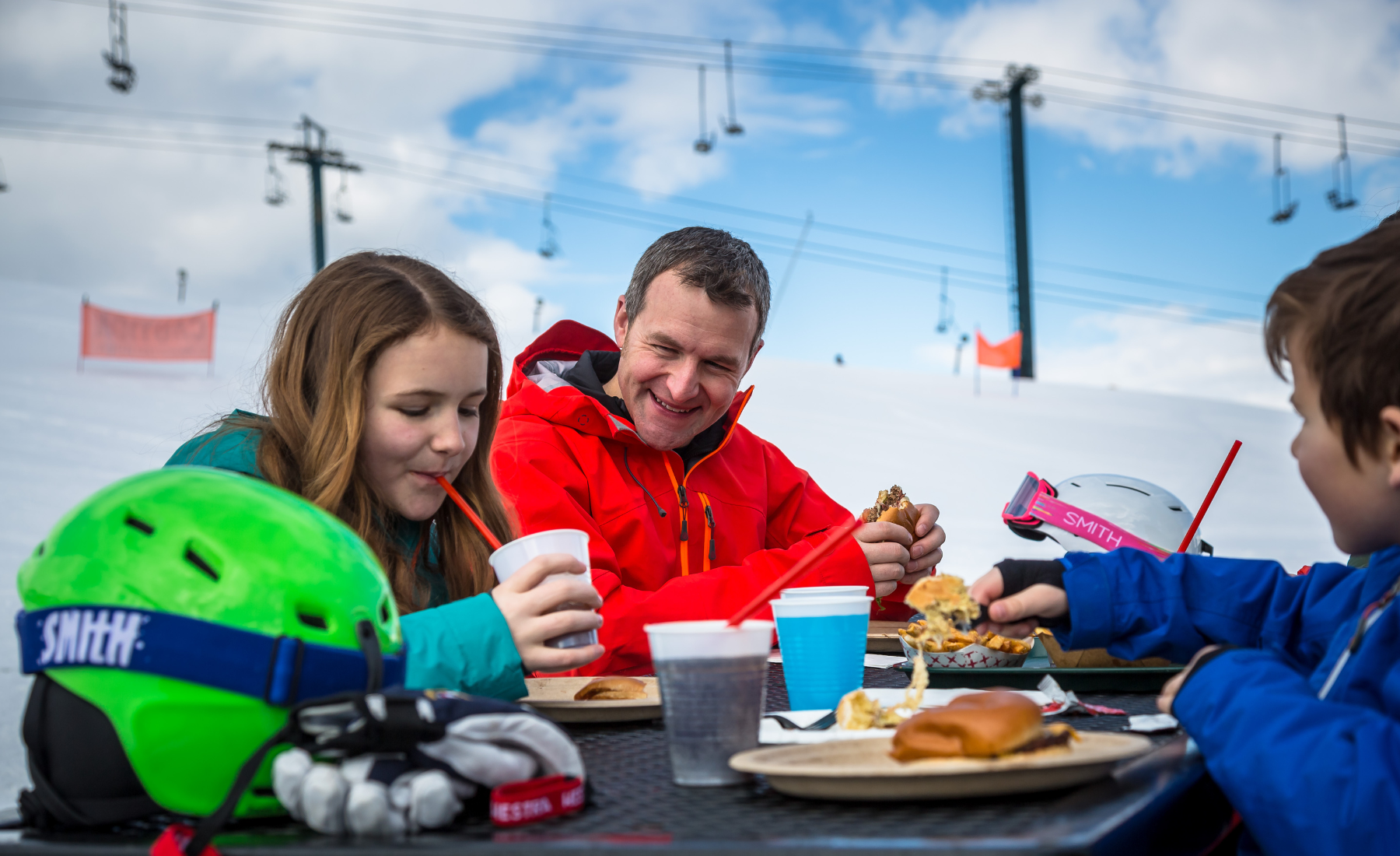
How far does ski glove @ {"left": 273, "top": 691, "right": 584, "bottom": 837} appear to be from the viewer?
2.57 feet

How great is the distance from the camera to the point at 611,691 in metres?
1.45

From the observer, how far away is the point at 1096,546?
1866 millimetres

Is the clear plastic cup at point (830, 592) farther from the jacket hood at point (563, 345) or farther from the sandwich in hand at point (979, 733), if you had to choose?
the jacket hood at point (563, 345)

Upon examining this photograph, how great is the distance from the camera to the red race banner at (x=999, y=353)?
16453mm

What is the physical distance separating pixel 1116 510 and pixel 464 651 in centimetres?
127

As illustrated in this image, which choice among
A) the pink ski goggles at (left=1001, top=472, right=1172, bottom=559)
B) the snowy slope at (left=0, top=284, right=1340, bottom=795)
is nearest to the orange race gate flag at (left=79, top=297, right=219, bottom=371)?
the snowy slope at (left=0, top=284, right=1340, bottom=795)

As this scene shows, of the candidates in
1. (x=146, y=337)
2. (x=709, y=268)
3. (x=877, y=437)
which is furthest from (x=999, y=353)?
(x=709, y=268)

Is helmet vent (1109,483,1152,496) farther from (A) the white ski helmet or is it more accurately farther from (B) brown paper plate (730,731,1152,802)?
(B) brown paper plate (730,731,1152,802)

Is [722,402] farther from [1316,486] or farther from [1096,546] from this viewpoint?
[1316,486]

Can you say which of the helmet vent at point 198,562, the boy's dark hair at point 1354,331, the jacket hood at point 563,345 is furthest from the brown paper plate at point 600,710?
the jacket hood at point 563,345

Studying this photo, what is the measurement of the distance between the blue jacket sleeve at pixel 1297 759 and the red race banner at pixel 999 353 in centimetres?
1603

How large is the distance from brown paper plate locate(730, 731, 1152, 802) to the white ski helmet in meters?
1.03

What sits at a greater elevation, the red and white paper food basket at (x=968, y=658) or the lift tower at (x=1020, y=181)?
the lift tower at (x=1020, y=181)

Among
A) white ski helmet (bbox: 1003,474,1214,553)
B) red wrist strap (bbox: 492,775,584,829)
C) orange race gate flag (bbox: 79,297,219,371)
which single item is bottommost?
red wrist strap (bbox: 492,775,584,829)
